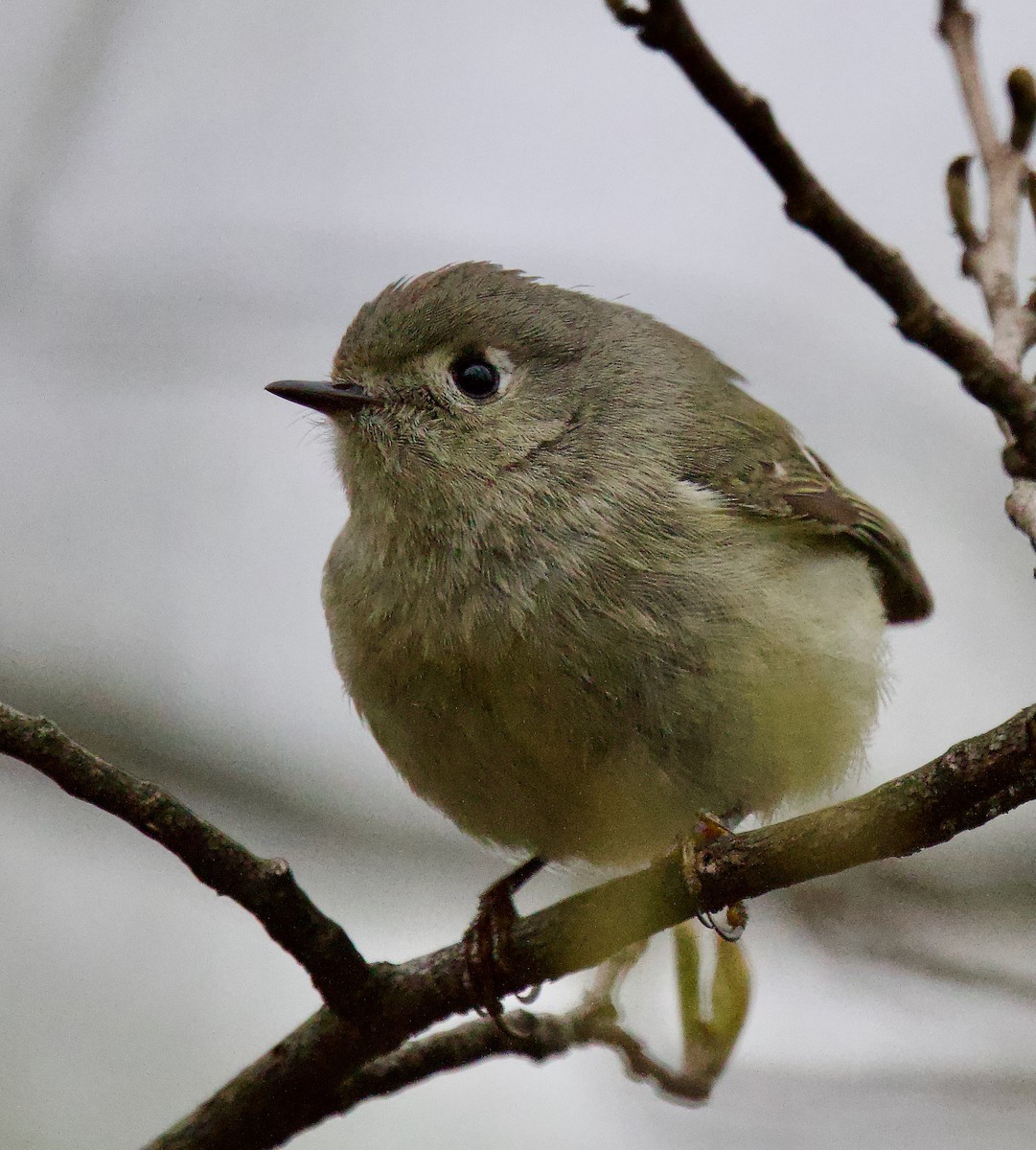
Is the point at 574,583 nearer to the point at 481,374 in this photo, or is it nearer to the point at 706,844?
the point at 706,844

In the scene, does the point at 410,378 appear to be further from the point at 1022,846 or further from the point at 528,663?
the point at 1022,846

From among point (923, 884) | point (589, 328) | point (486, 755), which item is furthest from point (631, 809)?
point (589, 328)

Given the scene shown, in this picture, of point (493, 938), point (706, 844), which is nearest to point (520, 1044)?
point (493, 938)

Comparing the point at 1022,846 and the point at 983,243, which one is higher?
the point at 983,243

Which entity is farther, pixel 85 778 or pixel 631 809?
pixel 631 809

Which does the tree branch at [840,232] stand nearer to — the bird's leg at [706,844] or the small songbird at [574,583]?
the bird's leg at [706,844]

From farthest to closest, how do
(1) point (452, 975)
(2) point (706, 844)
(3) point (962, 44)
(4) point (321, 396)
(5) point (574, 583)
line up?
(4) point (321, 396) → (5) point (574, 583) → (1) point (452, 975) → (2) point (706, 844) → (3) point (962, 44)

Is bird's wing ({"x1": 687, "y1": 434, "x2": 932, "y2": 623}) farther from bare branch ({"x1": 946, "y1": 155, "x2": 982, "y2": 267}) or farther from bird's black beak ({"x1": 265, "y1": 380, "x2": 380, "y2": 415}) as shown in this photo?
bare branch ({"x1": 946, "y1": 155, "x2": 982, "y2": 267})
